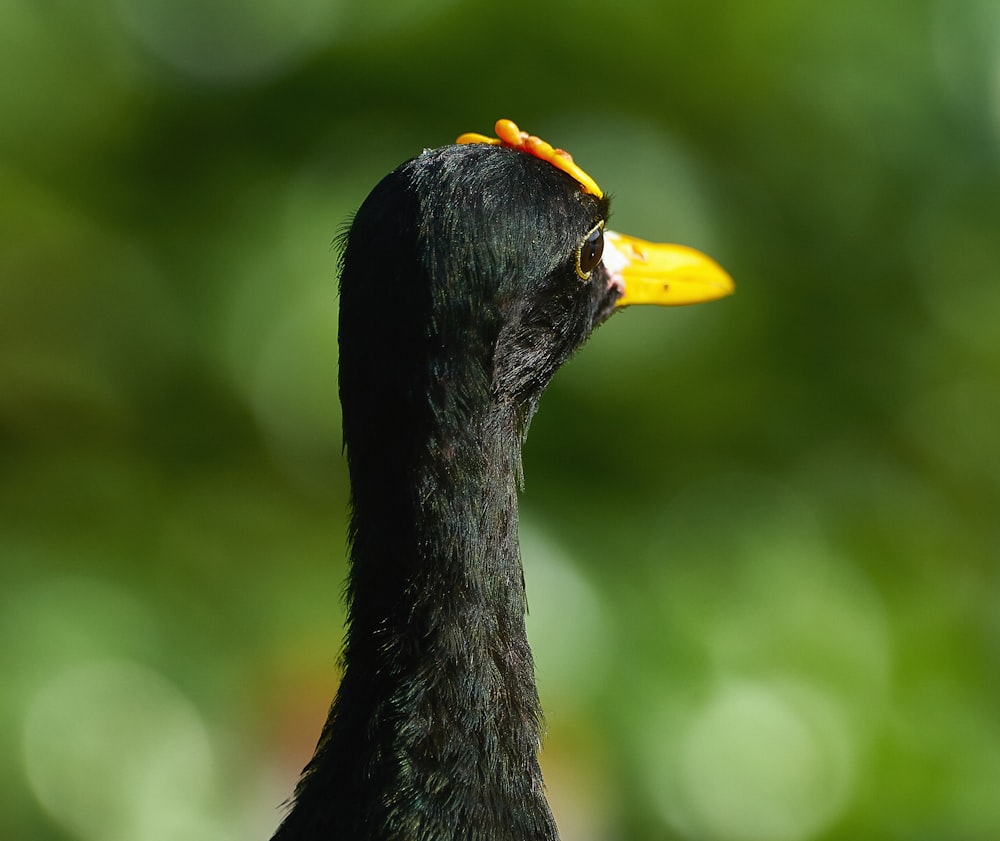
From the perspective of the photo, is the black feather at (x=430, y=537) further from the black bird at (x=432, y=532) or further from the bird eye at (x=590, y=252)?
the bird eye at (x=590, y=252)

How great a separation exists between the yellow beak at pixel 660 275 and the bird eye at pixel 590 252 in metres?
0.20

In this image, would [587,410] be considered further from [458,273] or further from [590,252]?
[458,273]

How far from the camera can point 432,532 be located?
112 inches

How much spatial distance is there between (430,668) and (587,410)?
3.75 m

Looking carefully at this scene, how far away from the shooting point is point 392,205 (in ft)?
9.34

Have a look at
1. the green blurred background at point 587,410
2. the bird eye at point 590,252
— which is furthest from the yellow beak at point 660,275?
the green blurred background at point 587,410

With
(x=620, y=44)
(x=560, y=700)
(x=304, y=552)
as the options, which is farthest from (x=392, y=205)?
(x=620, y=44)

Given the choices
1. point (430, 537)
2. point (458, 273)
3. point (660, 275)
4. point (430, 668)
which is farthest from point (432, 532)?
point (660, 275)

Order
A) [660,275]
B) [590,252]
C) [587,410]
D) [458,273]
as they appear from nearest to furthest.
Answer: [458,273] → [590,252] → [660,275] → [587,410]

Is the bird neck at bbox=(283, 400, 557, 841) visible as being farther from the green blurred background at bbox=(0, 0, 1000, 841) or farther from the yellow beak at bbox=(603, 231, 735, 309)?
the green blurred background at bbox=(0, 0, 1000, 841)

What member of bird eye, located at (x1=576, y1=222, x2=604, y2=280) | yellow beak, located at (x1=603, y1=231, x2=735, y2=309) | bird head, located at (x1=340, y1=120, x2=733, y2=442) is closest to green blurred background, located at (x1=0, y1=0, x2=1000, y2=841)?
yellow beak, located at (x1=603, y1=231, x2=735, y2=309)

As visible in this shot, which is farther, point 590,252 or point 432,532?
point 590,252

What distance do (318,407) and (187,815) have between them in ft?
5.52

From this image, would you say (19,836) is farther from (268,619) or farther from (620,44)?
(620,44)
